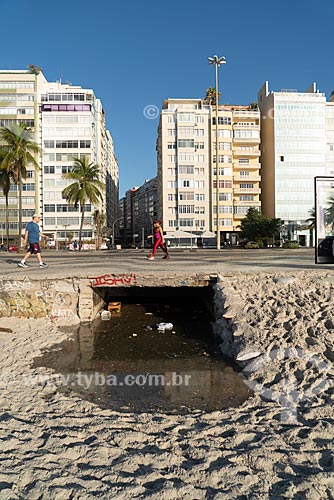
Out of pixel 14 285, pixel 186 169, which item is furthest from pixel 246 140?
pixel 14 285

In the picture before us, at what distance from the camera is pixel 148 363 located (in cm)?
729

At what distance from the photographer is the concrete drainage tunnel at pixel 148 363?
18.3ft

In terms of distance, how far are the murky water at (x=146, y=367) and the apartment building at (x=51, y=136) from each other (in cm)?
6697

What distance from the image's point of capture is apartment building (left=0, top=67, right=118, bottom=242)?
7512 cm

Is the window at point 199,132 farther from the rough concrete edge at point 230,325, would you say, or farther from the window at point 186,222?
the rough concrete edge at point 230,325

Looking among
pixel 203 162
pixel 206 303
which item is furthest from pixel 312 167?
pixel 206 303

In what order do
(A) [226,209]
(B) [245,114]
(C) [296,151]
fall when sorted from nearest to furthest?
(A) [226,209]
(C) [296,151]
(B) [245,114]

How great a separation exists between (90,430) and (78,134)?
77868 millimetres

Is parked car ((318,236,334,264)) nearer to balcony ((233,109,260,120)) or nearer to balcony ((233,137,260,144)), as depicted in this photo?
balcony ((233,137,260,144))

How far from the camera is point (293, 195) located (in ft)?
250

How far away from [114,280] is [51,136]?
7385 cm

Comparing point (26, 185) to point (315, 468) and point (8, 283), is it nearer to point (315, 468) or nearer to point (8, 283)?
point (8, 283)

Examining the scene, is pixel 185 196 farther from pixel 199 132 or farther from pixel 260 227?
pixel 260 227

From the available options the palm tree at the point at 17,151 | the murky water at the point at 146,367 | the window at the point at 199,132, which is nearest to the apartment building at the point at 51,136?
the window at the point at 199,132
